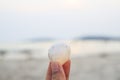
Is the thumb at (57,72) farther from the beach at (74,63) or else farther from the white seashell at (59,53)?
the beach at (74,63)

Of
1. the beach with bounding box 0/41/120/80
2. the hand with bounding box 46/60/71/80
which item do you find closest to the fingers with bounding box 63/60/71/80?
the hand with bounding box 46/60/71/80

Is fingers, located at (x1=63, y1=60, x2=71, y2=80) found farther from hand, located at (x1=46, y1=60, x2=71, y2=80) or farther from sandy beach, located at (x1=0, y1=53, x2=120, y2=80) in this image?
sandy beach, located at (x1=0, y1=53, x2=120, y2=80)

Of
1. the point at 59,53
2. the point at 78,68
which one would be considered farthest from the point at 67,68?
the point at 78,68

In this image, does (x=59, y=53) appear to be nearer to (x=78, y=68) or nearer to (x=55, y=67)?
(x=55, y=67)

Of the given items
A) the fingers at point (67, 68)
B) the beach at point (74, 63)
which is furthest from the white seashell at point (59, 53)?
the beach at point (74, 63)

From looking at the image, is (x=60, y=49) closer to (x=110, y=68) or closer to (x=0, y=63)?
(x=110, y=68)

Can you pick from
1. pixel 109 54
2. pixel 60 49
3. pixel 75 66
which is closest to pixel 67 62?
pixel 60 49
